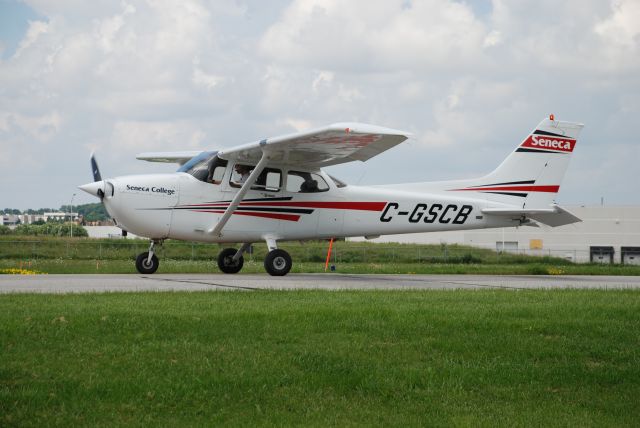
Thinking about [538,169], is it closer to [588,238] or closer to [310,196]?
[310,196]

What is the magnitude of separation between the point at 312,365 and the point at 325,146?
10.6 meters

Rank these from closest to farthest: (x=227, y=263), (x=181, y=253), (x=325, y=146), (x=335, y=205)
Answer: (x=325, y=146) < (x=335, y=205) < (x=227, y=263) < (x=181, y=253)

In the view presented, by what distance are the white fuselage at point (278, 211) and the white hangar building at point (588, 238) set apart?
49577mm

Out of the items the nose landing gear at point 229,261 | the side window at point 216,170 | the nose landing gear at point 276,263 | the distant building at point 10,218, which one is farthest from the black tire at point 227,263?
the distant building at point 10,218

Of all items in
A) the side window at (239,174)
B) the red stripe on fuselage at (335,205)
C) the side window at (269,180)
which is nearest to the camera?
the side window at (239,174)

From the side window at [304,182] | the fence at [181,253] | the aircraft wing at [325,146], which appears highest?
the aircraft wing at [325,146]

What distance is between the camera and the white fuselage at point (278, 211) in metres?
18.5

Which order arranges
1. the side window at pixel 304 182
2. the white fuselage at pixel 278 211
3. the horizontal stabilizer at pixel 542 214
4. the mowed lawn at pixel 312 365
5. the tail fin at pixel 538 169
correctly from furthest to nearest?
1. the tail fin at pixel 538 169
2. the horizontal stabilizer at pixel 542 214
3. the side window at pixel 304 182
4. the white fuselage at pixel 278 211
5. the mowed lawn at pixel 312 365

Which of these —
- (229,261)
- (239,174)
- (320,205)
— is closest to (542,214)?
(320,205)

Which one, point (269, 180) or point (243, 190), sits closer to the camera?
point (243, 190)

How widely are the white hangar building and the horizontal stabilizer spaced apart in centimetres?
4833

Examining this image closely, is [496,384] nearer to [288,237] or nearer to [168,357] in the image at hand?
[168,357]

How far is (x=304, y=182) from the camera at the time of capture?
19.8 metres

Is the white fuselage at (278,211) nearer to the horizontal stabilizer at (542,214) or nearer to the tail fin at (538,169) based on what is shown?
the horizontal stabilizer at (542,214)
